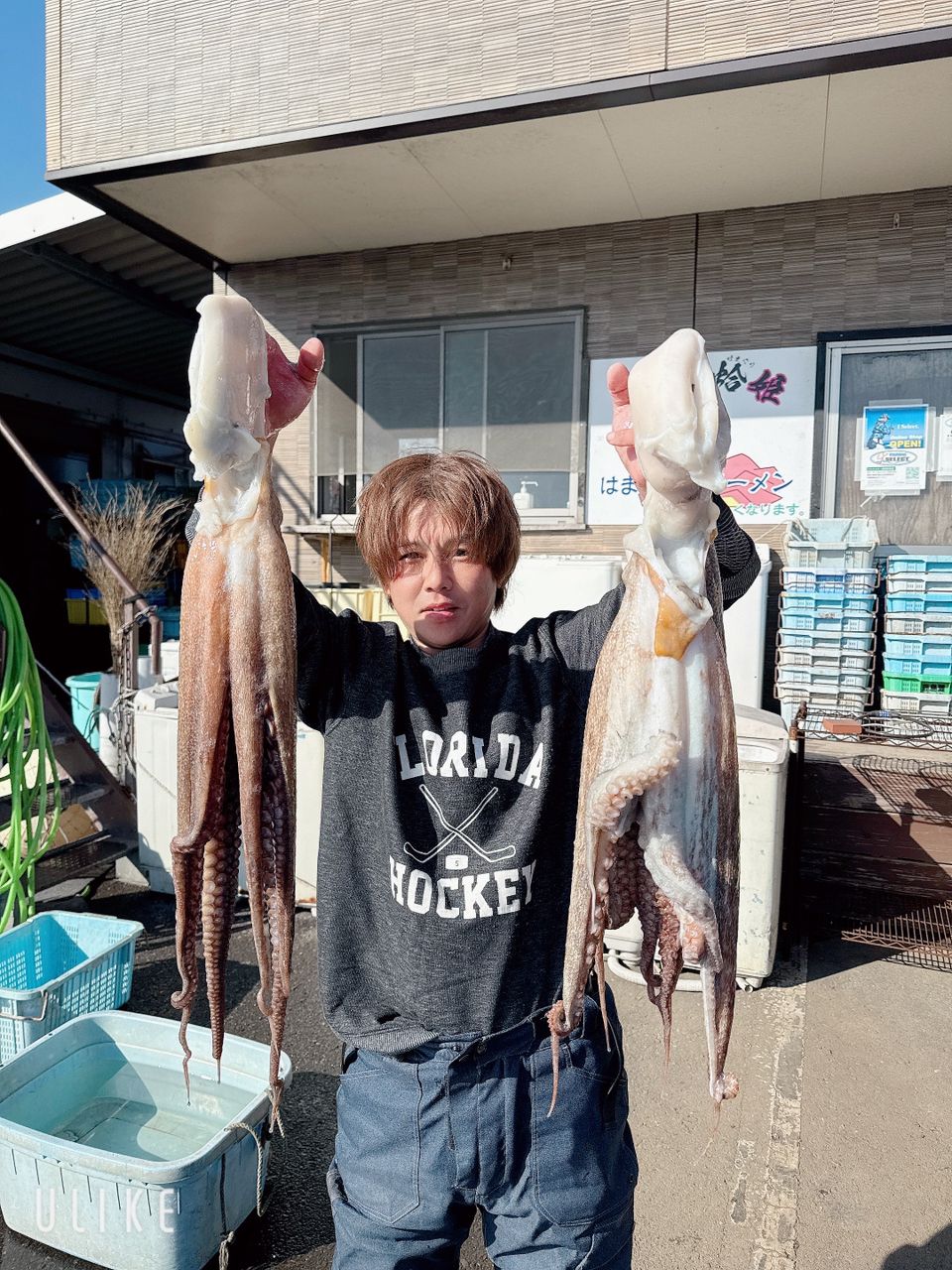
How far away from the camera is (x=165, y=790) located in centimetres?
549

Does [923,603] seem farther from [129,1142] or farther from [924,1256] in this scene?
[129,1142]

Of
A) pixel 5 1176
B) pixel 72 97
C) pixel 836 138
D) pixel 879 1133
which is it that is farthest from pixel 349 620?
pixel 72 97

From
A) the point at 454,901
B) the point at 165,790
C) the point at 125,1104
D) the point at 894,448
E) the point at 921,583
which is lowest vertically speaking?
the point at 125,1104

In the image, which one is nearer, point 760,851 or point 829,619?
point 760,851

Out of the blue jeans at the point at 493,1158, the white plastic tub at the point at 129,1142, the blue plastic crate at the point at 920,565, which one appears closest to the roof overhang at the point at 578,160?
the blue plastic crate at the point at 920,565

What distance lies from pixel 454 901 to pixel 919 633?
5667 mm

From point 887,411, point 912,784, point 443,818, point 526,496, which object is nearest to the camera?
point 443,818

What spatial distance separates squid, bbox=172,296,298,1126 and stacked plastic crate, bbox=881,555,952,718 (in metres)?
6.01

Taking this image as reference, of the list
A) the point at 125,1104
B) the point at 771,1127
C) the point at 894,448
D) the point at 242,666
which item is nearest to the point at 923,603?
the point at 894,448

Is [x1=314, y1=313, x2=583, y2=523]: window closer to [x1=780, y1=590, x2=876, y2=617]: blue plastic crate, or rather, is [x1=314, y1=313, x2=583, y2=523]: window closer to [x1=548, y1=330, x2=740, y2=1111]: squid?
[x1=780, y1=590, x2=876, y2=617]: blue plastic crate

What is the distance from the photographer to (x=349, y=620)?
1.88 meters

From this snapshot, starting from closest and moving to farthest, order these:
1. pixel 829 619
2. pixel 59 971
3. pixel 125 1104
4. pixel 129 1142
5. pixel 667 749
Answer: pixel 667 749 → pixel 129 1142 → pixel 125 1104 → pixel 59 971 → pixel 829 619

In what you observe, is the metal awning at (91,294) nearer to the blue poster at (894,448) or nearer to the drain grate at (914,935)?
the blue poster at (894,448)

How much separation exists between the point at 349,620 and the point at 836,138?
6.14 m
